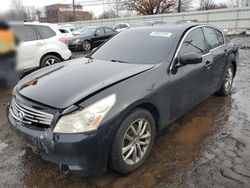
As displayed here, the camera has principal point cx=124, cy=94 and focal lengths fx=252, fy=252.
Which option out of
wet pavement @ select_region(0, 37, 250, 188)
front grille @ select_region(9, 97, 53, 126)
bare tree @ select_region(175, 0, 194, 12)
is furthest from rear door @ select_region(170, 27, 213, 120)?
bare tree @ select_region(175, 0, 194, 12)

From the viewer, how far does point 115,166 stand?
2.60 meters

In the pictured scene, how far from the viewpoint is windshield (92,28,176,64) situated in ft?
11.2

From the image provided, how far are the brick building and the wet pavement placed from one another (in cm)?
3293

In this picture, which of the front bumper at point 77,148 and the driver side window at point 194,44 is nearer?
the front bumper at point 77,148

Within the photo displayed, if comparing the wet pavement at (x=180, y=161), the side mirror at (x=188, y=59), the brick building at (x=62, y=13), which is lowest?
the wet pavement at (x=180, y=161)

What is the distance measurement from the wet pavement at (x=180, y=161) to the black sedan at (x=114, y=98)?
245 millimetres

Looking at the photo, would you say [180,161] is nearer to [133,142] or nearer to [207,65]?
[133,142]

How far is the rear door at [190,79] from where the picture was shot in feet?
10.8

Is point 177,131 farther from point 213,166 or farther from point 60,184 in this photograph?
point 60,184

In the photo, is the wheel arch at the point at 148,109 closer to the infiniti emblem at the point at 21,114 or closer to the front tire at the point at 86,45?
the infiniti emblem at the point at 21,114

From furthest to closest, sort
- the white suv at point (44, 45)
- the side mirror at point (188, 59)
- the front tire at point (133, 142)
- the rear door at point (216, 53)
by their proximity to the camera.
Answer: the white suv at point (44, 45)
the rear door at point (216, 53)
the side mirror at point (188, 59)
the front tire at point (133, 142)

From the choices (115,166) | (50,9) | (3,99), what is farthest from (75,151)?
(50,9)

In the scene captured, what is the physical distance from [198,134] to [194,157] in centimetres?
65

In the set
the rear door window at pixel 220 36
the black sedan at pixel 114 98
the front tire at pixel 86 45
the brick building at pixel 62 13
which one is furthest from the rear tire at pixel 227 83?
the brick building at pixel 62 13
